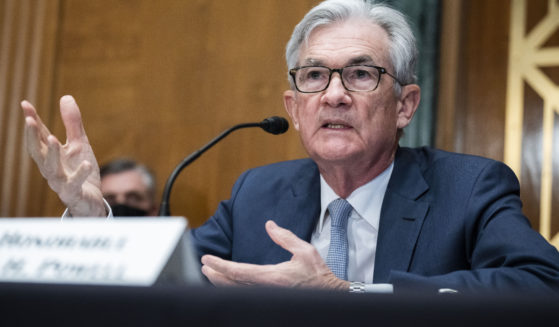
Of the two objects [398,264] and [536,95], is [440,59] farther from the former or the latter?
[398,264]

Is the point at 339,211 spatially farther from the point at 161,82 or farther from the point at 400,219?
the point at 161,82

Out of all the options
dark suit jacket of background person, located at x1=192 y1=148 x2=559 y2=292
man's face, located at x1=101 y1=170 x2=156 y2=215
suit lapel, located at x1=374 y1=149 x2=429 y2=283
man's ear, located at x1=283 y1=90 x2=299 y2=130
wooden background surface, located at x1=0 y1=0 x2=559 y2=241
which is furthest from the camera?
man's face, located at x1=101 y1=170 x2=156 y2=215

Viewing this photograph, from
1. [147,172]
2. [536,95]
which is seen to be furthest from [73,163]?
[536,95]

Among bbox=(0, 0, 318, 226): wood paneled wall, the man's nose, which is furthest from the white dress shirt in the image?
bbox=(0, 0, 318, 226): wood paneled wall

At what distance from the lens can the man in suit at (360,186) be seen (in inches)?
52.4

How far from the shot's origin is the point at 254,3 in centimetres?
306

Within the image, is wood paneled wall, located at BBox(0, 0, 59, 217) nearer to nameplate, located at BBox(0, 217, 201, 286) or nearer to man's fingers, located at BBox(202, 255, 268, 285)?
man's fingers, located at BBox(202, 255, 268, 285)

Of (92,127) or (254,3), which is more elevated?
(254,3)

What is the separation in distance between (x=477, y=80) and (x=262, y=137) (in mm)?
1081

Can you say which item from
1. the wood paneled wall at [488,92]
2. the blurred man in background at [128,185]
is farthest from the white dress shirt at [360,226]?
the blurred man in background at [128,185]

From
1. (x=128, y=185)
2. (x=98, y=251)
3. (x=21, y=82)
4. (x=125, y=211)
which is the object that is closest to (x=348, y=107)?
(x=98, y=251)

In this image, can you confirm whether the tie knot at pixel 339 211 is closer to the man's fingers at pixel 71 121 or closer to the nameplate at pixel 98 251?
the man's fingers at pixel 71 121

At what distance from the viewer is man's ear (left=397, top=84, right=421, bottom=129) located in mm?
1787

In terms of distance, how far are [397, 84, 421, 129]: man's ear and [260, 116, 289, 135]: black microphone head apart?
1.18 feet
